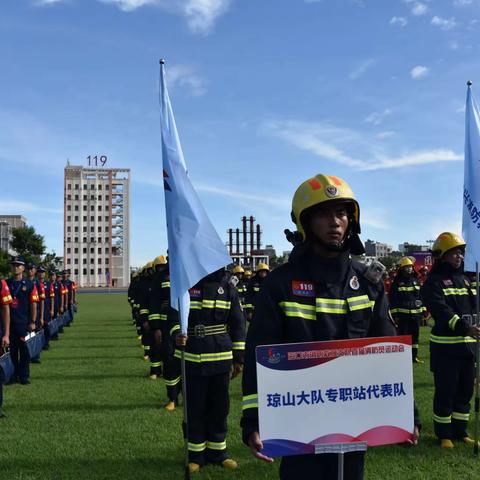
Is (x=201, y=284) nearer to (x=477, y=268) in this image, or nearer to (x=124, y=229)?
(x=477, y=268)

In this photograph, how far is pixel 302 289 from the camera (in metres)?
2.87

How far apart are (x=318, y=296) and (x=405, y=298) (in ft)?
32.0

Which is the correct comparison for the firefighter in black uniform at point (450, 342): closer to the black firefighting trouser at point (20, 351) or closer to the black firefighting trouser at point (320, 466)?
the black firefighting trouser at point (320, 466)

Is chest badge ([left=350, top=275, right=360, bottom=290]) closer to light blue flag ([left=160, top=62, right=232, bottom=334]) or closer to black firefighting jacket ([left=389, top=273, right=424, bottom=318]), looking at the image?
light blue flag ([left=160, top=62, right=232, bottom=334])

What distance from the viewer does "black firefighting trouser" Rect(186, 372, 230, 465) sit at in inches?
216

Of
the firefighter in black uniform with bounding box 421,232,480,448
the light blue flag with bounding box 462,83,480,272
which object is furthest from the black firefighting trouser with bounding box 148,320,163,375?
the light blue flag with bounding box 462,83,480,272

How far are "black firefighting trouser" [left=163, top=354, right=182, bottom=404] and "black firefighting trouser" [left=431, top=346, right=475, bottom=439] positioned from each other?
3.37 m

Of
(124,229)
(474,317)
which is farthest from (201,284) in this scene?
(124,229)

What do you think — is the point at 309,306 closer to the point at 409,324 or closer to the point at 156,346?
the point at 156,346

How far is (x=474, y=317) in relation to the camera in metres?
6.18

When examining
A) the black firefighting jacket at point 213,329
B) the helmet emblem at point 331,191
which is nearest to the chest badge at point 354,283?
the helmet emblem at point 331,191

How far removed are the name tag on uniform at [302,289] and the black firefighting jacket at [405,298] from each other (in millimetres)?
9736

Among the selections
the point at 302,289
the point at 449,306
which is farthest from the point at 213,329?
the point at 302,289

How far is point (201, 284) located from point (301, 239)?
113 inches
